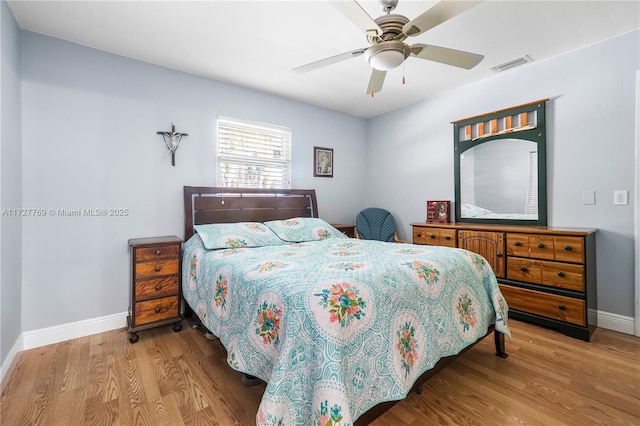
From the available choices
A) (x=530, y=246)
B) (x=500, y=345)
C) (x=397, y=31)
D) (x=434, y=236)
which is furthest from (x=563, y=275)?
(x=397, y=31)

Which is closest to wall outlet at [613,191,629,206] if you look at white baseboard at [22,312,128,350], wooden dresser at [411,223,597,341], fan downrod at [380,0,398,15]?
wooden dresser at [411,223,597,341]

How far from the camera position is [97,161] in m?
2.63

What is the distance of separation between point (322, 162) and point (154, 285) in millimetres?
2708

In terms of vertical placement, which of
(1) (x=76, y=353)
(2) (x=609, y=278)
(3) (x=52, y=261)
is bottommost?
(1) (x=76, y=353)

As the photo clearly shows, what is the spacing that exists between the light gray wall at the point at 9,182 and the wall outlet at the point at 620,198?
478 cm

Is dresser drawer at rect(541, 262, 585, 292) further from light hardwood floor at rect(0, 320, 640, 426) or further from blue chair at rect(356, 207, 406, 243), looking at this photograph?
blue chair at rect(356, 207, 406, 243)

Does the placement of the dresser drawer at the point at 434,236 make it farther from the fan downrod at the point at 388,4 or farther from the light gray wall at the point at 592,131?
the fan downrod at the point at 388,4

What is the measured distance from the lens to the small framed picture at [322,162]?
4.21 m

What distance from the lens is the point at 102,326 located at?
2.65m

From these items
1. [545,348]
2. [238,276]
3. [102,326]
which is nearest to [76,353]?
[102,326]

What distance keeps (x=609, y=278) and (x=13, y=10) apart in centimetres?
537

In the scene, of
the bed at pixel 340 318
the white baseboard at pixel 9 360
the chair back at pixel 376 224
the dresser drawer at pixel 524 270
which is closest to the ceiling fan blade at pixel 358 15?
the bed at pixel 340 318

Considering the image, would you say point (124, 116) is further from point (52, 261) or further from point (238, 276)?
point (238, 276)

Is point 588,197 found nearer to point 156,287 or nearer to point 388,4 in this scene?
point 388,4
